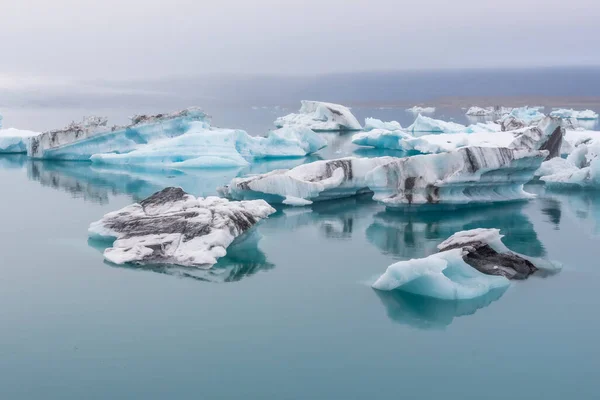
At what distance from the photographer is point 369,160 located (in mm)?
11930

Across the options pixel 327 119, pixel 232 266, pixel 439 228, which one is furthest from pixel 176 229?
pixel 327 119

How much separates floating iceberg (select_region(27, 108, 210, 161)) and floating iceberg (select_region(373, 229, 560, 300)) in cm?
1144

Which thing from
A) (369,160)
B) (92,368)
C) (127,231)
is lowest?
(92,368)

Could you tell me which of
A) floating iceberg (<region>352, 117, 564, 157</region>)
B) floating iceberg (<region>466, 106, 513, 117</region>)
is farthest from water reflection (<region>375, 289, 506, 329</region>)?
floating iceberg (<region>466, 106, 513, 117</region>)

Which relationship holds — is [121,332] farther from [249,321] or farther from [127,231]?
[127,231]

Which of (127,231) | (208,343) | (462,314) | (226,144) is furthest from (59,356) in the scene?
(226,144)

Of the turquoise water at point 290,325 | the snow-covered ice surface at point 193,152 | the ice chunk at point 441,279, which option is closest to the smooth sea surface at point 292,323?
the turquoise water at point 290,325

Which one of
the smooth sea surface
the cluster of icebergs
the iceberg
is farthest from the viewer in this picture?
the iceberg

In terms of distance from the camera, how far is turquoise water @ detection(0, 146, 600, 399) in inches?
202

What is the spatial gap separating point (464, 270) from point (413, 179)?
3956mm

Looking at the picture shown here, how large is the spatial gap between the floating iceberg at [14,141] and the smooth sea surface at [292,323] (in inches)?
391

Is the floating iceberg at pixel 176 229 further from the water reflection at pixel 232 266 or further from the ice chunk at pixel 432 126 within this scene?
the ice chunk at pixel 432 126

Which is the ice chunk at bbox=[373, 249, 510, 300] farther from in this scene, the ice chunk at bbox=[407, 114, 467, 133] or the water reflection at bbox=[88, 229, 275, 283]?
the ice chunk at bbox=[407, 114, 467, 133]

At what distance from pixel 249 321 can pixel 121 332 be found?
1.12 m
